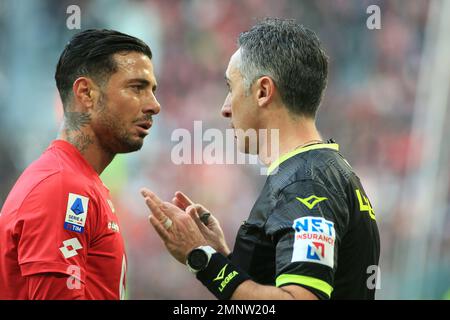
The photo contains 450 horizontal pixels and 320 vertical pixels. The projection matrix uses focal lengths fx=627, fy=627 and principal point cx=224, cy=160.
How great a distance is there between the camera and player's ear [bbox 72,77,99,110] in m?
2.66

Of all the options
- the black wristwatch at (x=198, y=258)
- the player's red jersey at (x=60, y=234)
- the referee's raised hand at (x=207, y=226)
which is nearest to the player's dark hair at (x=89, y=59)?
the player's red jersey at (x=60, y=234)

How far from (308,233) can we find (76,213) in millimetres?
862

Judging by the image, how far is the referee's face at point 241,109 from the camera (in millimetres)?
2436

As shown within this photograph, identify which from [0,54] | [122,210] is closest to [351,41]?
[122,210]

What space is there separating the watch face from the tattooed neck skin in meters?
0.78

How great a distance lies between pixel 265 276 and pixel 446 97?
543cm

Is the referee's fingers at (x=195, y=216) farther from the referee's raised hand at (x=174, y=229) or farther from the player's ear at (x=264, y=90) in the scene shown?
the player's ear at (x=264, y=90)

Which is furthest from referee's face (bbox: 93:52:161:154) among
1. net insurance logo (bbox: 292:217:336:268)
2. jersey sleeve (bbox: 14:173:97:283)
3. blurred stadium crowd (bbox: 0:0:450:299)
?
blurred stadium crowd (bbox: 0:0:450:299)

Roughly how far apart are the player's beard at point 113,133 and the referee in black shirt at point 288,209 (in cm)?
46

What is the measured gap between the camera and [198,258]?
215 cm

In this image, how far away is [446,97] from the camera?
6984mm
